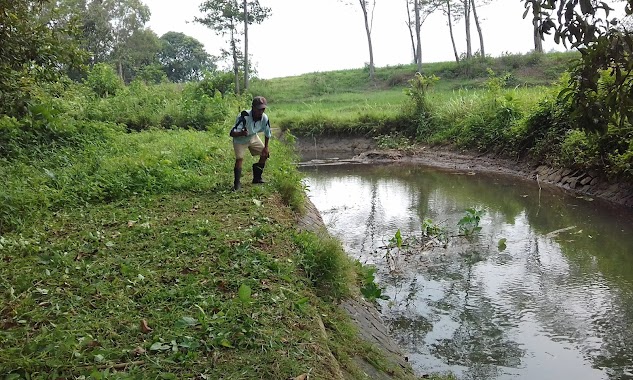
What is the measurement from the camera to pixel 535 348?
612 cm

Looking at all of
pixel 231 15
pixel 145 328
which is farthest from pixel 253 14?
pixel 145 328

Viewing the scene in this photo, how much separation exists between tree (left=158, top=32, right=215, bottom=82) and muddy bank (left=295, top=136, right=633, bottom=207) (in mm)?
31003

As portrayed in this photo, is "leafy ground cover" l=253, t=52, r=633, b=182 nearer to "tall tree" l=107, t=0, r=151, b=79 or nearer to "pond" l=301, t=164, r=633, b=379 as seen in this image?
"pond" l=301, t=164, r=633, b=379

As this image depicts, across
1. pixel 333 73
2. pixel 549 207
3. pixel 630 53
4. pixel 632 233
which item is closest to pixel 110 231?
pixel 630 53

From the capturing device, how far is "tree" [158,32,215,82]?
53.1 m

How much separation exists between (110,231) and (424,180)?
517 inches

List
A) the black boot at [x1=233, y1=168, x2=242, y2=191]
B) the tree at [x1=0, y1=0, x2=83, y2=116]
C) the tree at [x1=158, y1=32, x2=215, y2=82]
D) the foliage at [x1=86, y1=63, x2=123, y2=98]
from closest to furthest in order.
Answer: the tree at [x1=0, y1=0, x2=83, y2=116] → the black boot at [x1=233, y1=168, x2=242, y2=191] → the foliage at [x1=86, y1=63, x2=123, y2=98] → the tree at [x1=158, y1=32, x2=215, y2=82]

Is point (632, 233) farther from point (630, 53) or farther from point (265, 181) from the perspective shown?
point (630, 53)

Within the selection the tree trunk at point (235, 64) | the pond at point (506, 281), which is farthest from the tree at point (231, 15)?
the pond at point (506, 281)

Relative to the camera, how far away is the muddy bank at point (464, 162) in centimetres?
1381

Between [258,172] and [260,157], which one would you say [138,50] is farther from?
[260,157]

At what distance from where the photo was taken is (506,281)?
8156mm

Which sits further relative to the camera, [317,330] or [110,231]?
[110,231]

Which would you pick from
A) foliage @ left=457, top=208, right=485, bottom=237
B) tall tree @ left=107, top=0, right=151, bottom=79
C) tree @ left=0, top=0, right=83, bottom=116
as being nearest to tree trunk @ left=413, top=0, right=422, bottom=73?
tall tree @ left=107, top=0, right=151, bottom=79
